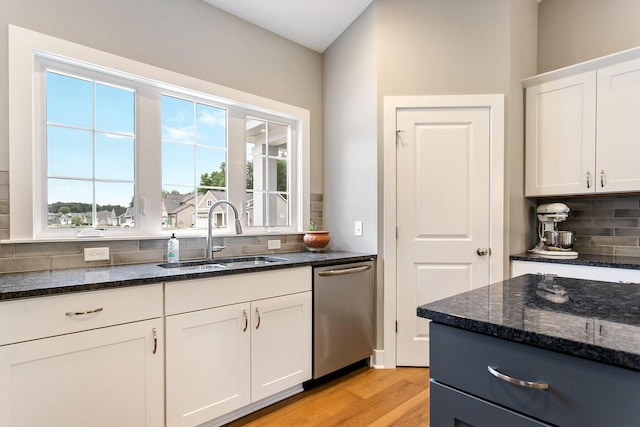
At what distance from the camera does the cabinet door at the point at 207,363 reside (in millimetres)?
1669

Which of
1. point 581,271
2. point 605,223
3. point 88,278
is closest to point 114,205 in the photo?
point 88,278

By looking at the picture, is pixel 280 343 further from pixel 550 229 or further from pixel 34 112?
pixel 550 229

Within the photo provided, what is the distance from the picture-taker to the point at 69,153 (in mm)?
1955

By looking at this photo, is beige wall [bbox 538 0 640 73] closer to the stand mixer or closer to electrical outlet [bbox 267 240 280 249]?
the stand mixer

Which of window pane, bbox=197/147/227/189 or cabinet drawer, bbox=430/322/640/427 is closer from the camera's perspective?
cabinet drawer, bbox=430/322/640/427

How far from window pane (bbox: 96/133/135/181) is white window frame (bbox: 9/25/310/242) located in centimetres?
5

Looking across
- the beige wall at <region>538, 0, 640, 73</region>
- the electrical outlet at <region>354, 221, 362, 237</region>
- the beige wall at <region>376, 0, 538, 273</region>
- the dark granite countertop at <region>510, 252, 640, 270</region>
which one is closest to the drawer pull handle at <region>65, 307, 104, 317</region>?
the electrical outlet at <region>354, 221, 362, 237</region>

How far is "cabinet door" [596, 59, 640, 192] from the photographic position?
2.30 meters

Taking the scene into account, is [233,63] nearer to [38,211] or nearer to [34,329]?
[38,211]

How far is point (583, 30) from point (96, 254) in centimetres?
401

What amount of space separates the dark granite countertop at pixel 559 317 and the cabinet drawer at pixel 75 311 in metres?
1.29

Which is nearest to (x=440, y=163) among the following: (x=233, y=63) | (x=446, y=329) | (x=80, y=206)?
(x=233, y=63)

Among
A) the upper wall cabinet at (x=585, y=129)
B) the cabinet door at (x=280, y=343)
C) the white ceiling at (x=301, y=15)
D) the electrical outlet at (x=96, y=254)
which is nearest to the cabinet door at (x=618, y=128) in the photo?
the upper wall cabinet at (x=585, y=129)

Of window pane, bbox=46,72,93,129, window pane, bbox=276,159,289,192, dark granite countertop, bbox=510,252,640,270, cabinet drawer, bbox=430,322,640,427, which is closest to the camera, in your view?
cabinet drawer, bbox=430,322,640,427
